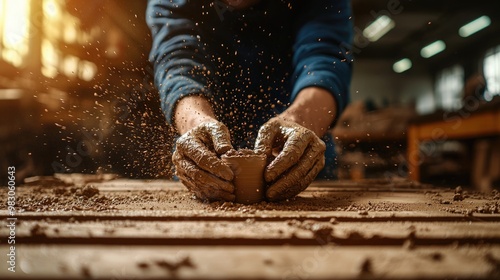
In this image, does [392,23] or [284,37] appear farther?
[392,23]

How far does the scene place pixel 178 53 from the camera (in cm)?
222

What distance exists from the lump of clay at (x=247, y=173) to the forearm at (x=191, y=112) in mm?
395

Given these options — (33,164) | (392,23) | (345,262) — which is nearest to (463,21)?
(392,23)

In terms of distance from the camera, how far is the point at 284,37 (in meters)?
2.41

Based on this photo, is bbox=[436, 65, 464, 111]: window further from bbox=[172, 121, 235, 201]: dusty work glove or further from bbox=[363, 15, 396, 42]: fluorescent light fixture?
bbox=[172, 121, 235, 201]: dusty work glove

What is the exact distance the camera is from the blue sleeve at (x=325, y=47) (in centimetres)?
214

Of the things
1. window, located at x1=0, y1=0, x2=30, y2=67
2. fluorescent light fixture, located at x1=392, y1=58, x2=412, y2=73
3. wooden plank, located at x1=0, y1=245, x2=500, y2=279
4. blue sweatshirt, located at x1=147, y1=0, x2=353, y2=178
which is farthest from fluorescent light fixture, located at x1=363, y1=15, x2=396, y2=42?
wooden plank, located at x1=0, y1=245, x2=500, y2=279

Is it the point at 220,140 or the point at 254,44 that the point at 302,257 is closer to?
the point at 220,140

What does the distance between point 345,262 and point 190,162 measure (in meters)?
0.79

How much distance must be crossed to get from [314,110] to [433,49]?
1304cm

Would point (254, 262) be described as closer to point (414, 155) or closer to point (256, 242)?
point (256, 242)

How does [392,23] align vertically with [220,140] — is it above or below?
above

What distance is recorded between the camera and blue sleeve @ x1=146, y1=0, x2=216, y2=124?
201cm

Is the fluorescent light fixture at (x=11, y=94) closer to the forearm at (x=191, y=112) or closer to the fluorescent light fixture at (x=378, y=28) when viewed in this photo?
the forearm at (x=191, y=112)
